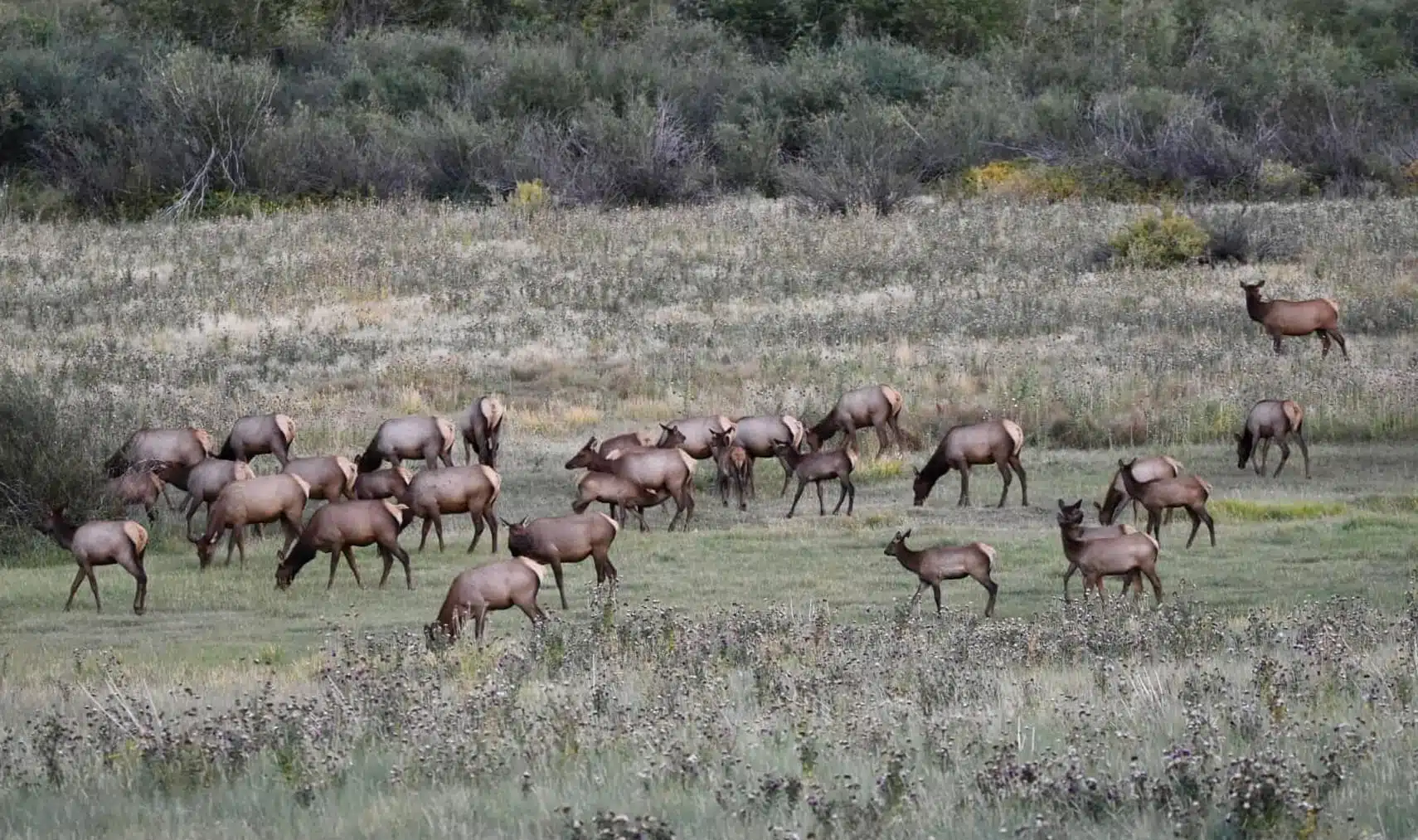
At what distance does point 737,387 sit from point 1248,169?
23.6 m

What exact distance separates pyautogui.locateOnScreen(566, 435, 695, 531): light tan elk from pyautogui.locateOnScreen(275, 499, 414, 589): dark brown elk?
2.77 metres

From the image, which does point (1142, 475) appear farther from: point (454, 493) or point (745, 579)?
point (454, 493)

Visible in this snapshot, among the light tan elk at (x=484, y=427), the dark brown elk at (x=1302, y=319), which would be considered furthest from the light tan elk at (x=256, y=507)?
the dark brown elk at (x=1302, y=319)

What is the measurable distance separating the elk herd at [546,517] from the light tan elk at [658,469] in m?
0.02

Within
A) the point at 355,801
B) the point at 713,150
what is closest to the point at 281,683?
the point at 355,801

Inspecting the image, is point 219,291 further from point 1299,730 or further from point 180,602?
point 1299,730

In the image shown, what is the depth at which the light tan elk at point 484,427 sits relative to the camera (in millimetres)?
21359

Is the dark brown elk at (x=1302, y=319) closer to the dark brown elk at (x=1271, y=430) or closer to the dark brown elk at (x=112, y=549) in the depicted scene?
the dark brown elk at (x=1271, y=430)

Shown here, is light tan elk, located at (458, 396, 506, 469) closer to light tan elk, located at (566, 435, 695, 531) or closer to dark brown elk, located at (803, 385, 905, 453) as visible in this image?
light tan elk, located at (566, 435, 695, 531)

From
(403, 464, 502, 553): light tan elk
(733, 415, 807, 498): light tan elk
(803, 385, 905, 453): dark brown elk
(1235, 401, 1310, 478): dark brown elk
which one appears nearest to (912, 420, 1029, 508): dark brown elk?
(733, 415, 807, 498): light tan elk

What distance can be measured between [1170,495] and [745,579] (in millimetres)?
3635

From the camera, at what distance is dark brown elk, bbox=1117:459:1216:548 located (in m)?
17.0

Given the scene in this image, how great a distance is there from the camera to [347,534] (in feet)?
53.4

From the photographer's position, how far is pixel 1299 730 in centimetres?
780
